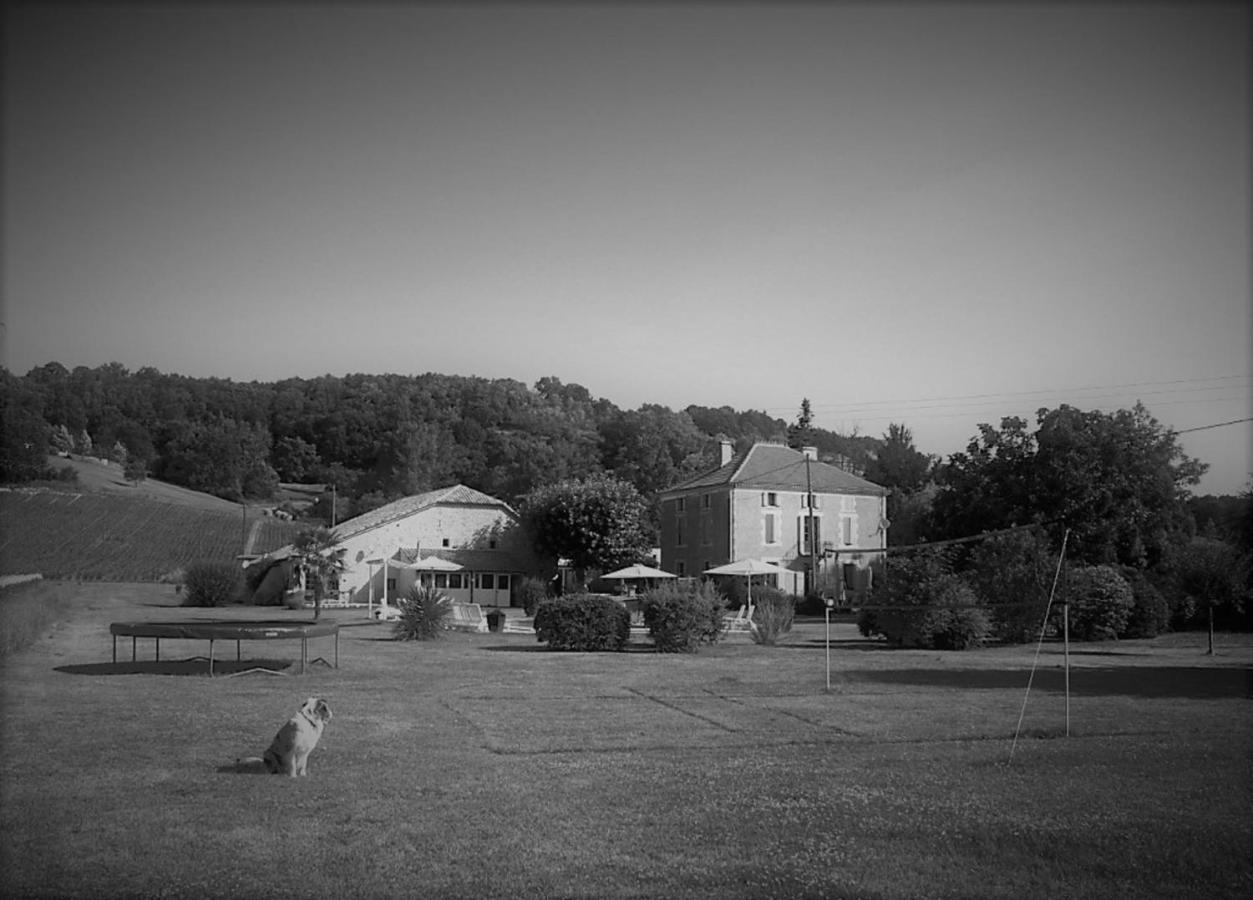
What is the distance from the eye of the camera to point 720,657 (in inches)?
992

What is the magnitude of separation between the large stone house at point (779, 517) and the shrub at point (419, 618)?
2522 centimetres

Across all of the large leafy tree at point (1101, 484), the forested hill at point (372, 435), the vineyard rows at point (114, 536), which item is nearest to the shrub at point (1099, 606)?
the large leafy tree at point (1101, 484)

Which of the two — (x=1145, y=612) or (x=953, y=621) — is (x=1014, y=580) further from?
(x=1145, y=612)

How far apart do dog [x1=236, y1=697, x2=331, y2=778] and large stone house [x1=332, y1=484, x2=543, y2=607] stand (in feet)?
141

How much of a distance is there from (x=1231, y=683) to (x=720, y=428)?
99.8 metres

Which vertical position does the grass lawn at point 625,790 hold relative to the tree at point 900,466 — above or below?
below

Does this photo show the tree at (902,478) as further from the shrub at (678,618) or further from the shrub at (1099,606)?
the shrub at (678,618)

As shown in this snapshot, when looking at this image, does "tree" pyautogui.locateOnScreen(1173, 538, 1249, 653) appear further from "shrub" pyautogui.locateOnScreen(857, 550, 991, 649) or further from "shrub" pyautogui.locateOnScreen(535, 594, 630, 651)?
"shrub" pyautogui.locateOnScreen(535, 594, 630, 651)

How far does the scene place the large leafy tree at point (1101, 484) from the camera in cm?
4441

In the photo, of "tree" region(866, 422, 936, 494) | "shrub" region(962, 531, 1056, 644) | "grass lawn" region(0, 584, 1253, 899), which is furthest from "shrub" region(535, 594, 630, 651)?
"tree" region(866, 422, 936, 494)

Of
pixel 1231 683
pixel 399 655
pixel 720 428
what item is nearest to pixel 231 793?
pixel 399 655

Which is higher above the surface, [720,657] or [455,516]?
[455,516]

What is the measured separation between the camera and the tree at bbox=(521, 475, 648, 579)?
179ft

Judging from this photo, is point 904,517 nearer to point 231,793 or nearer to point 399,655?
point 399,655
